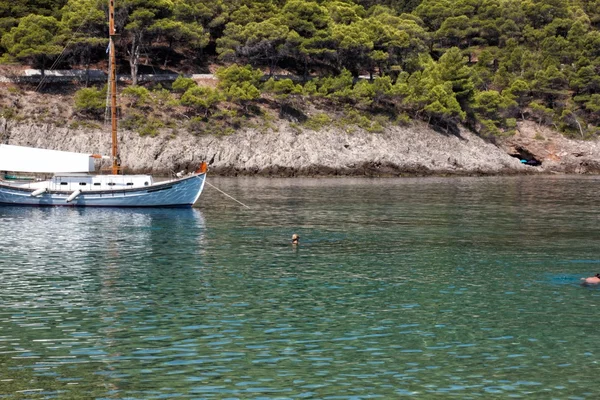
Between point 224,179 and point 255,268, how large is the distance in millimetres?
67402

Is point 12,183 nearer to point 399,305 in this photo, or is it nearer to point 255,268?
point 255,268

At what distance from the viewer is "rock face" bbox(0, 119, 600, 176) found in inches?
4345

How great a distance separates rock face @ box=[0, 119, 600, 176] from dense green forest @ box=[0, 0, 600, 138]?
3915 millimetres

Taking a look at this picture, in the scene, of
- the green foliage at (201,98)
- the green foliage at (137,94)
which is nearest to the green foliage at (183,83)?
the green foliage at (201,98)

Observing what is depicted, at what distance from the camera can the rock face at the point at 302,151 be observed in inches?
4345

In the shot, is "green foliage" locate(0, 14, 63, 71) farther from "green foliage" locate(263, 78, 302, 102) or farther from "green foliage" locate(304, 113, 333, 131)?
"green foliage" locate(304, 113, 333, 131)

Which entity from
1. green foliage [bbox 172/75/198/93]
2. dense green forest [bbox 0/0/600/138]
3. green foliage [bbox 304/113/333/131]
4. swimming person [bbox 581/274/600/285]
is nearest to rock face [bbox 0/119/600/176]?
green foliage [bbox 304/113/333/131]

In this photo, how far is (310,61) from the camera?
143 metres

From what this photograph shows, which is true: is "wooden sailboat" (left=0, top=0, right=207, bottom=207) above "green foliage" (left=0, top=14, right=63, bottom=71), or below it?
below

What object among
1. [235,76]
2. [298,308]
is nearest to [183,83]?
[235,76]

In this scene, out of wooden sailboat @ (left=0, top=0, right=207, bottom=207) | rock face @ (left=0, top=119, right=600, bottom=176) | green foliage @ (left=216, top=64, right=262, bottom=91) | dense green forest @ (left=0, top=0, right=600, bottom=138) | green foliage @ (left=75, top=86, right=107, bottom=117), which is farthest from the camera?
green foliage @ (left=216, top=64, right=262, bottom=91)

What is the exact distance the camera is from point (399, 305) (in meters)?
31.8

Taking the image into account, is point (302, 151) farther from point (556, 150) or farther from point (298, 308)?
point (298, 308)

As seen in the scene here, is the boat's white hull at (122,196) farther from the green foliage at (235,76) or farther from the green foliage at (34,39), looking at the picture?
the green foliage at (235,76)
